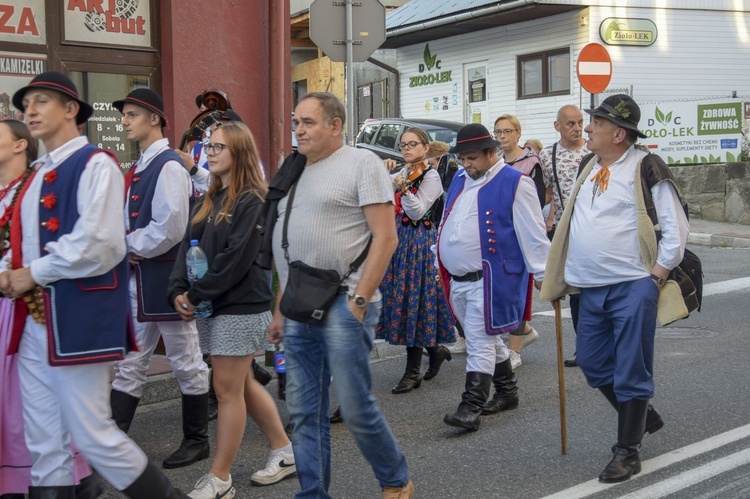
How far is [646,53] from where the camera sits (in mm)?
21609

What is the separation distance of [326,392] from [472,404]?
5.74 feet

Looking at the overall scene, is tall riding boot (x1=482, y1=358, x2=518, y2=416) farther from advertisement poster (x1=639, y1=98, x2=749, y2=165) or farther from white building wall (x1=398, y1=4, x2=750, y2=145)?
white building wall (x1=398, y1=4, x2=750, y2=145)

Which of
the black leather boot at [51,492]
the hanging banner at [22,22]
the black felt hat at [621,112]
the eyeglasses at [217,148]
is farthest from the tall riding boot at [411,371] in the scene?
the hanging banner at [22,22]

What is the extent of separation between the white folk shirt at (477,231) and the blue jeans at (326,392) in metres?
1.88

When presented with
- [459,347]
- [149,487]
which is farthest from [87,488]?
[459,347]

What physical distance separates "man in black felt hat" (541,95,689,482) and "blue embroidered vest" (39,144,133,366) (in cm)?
248

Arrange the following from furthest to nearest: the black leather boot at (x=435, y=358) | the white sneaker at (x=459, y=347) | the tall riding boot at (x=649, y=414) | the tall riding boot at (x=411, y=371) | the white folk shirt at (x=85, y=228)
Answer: the white sneaker at (x=459, y=347) < the black leather boot at (x=435, y=358) < the tall riding boot at (x=411, y=371) < the tall riding boot at (x=649, y=414) < the white folk shirt at (x=85, y=228)

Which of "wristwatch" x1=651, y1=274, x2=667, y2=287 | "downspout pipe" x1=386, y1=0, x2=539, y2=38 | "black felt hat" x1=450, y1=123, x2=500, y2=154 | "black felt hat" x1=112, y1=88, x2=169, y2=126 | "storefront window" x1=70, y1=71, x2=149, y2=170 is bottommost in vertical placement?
"wristwatch" x1=651, y1=274, x2=667, y2=287

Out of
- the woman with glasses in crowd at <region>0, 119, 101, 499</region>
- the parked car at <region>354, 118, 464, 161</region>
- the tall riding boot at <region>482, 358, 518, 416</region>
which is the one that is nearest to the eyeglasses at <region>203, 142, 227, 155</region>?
the woman with glasses in crowd at <region>0, 119, 101, 499</region>

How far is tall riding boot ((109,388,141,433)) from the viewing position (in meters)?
5.36

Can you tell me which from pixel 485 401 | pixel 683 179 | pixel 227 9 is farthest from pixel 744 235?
pixel 485 401

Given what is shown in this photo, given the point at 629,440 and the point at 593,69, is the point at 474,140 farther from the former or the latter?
the point at 593,69

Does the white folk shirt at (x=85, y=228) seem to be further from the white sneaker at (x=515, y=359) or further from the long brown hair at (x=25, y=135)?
the white sneaker at (x=515, y=359)

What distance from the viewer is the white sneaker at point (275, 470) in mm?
5035
